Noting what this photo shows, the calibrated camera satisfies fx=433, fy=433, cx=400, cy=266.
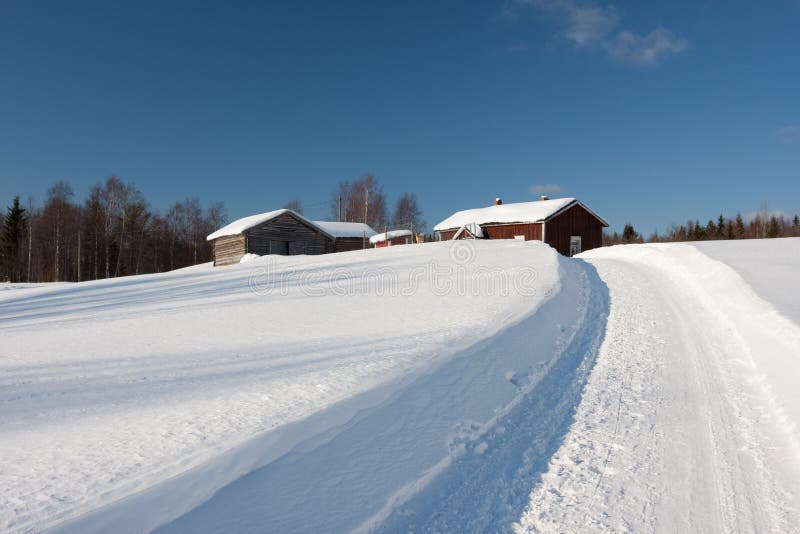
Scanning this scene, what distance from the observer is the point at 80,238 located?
4306 cm

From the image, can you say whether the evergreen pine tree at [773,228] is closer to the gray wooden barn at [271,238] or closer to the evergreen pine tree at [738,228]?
the evergreen pine tree at [738,228]

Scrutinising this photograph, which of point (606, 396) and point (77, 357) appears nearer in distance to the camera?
point (606, 396)

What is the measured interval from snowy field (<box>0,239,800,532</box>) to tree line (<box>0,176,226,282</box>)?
45.2 m

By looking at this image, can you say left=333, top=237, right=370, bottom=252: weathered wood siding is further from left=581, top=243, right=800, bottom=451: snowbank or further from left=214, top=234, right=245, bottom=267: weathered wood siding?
left=581, top=243, right=800, bottom=451: snowbank

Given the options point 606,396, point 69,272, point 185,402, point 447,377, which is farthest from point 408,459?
point 69,272

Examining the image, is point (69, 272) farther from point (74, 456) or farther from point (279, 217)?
point (74, 456)

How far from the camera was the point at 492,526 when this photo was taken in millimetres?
2771

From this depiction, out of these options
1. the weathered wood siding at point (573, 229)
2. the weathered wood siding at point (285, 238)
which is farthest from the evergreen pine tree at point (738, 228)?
the weathered wood siding at point (285, 238)

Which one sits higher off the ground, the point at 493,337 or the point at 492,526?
the point at 493,337

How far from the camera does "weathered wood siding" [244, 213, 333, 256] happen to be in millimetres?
31825

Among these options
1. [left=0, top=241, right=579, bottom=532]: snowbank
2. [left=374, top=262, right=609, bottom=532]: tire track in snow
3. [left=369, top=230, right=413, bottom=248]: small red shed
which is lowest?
[left=374, top=262, right=609, bottom=532]: tire track in snow

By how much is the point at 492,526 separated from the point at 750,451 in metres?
2.60

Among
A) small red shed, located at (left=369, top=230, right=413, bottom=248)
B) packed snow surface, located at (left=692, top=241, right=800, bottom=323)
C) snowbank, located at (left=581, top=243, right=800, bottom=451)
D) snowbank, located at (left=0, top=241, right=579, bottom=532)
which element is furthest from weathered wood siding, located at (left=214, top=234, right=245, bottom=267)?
packed snow surface, located at (left=692, top=241, right=800, bottom=323)

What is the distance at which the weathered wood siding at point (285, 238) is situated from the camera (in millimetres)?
31825
